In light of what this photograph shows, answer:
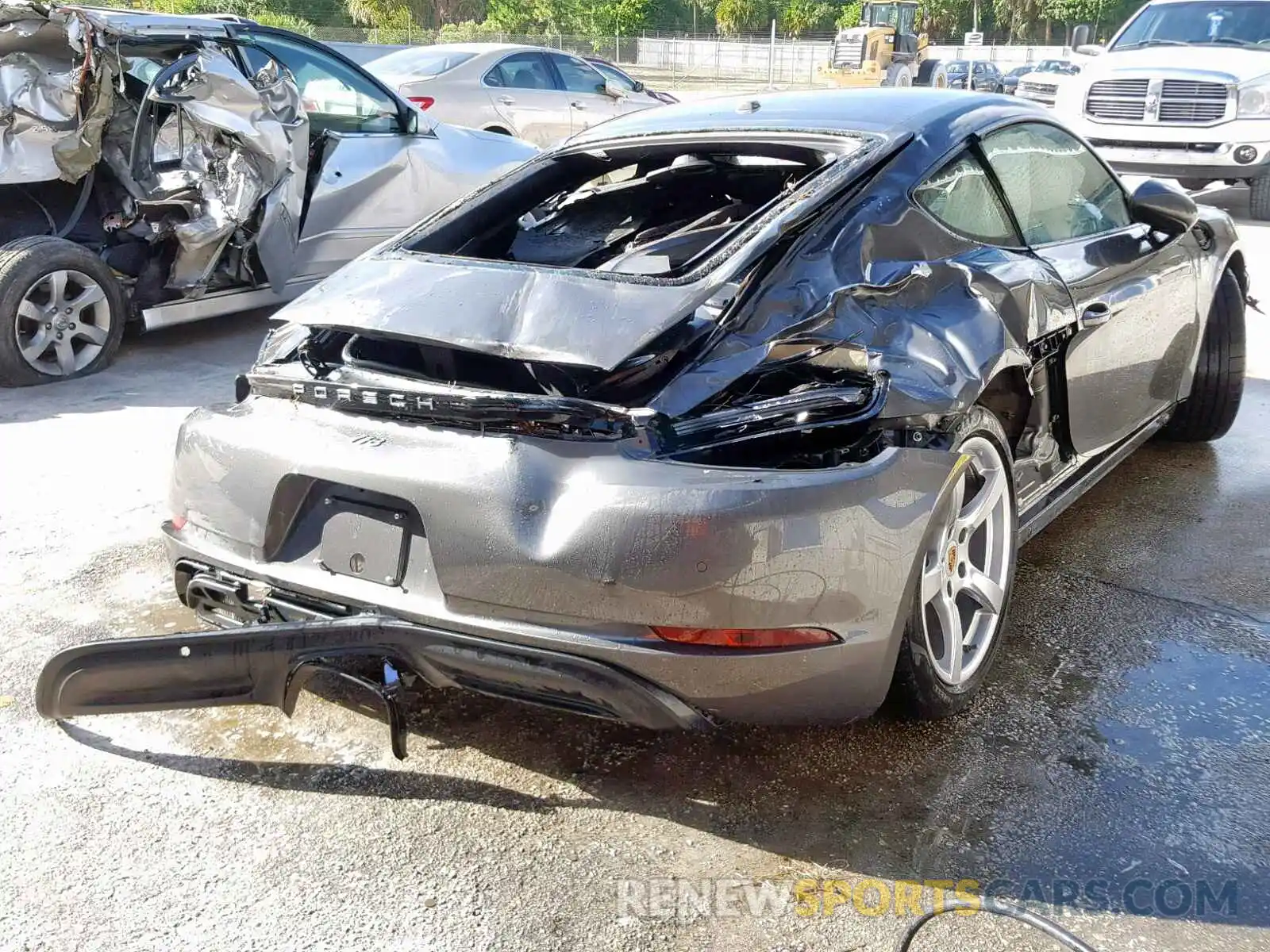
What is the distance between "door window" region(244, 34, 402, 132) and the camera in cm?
700

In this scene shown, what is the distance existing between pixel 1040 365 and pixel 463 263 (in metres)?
1.64

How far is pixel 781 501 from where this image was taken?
240 centimetres

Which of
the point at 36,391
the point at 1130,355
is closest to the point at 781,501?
the point at 1130,355

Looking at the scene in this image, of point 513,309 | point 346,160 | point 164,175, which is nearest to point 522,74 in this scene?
point 346,160

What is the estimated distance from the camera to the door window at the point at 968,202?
3324 millimetres

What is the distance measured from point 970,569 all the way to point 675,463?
3.42ft

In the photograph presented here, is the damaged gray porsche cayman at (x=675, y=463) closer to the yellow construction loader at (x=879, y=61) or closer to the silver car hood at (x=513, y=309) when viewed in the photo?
the silver car hood at (x=513, y=309)

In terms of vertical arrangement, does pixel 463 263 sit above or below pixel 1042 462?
above

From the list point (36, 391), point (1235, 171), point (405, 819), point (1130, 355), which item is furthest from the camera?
point (1235, 171)

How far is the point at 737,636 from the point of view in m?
2.43

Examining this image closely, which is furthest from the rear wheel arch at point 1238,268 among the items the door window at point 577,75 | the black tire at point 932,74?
the black tire at point 932,74

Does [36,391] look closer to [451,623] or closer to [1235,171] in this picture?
[451,623]

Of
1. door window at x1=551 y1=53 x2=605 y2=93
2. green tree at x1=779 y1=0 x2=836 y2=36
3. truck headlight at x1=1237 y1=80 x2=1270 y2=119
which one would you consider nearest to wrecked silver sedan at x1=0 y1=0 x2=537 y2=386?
door window at x1=551 y1=53 x2=605 y2=93

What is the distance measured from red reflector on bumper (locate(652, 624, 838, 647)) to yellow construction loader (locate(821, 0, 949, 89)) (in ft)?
99.7
